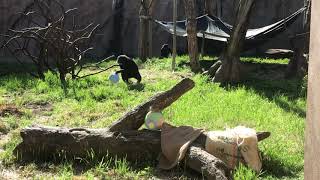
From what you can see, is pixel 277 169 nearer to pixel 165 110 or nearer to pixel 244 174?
pixel 244 174

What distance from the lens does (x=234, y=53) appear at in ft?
30.6

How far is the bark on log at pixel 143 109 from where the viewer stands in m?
4.57

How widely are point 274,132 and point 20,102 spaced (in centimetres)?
395

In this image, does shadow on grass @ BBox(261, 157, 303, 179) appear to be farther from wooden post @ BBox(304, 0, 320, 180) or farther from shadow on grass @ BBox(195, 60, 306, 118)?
shadow on grass @ BBox(195, 60, 306, 118)

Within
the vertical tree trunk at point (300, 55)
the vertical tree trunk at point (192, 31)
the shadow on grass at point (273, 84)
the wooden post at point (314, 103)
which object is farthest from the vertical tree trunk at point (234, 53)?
the wooden post at point (314, 103)

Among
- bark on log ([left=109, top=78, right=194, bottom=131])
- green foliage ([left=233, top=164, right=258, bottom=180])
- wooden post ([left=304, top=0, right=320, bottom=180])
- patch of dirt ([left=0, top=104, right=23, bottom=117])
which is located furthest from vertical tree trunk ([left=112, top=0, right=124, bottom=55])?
wooden post ([left=304, top=0, right=320, bottom=180])

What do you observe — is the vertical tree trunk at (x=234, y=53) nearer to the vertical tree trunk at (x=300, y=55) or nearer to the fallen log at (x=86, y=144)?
the vertical tree trunk at (x=300, y=55)

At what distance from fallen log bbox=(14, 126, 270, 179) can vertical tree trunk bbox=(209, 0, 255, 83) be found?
4.78 meters

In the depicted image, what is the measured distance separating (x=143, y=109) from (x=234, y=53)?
16.4 feet

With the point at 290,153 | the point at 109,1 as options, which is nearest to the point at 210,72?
the point at 290,153

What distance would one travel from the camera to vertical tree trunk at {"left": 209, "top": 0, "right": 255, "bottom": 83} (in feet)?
30.1

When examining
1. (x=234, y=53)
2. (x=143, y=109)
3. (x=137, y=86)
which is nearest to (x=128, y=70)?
(x=137, y=86)

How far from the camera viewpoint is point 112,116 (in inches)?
256

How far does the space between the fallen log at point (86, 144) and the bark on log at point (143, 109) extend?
0.10 meters
